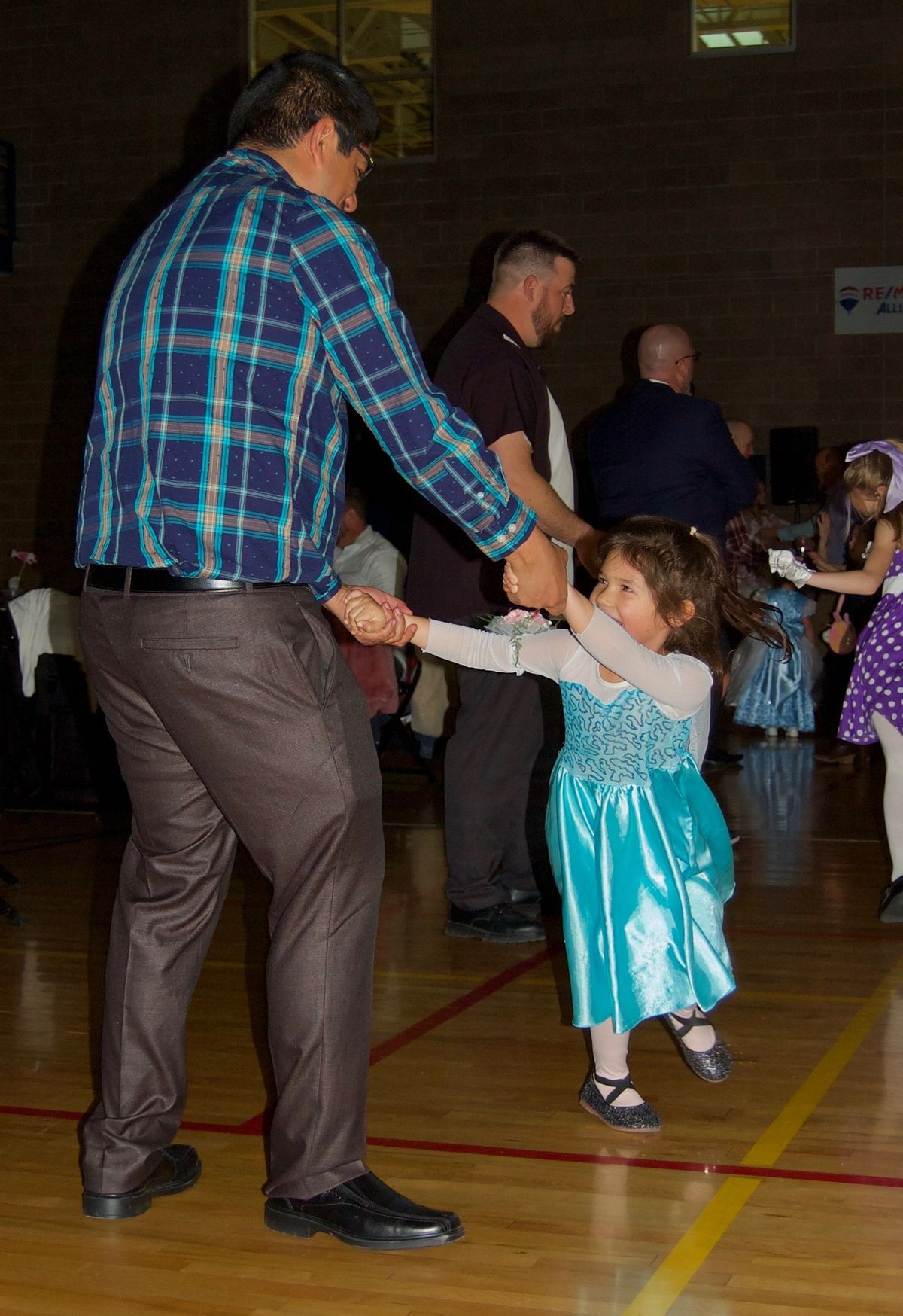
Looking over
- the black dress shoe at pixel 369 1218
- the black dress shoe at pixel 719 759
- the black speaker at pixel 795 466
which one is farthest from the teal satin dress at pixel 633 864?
the black speaker at pixel 795 466

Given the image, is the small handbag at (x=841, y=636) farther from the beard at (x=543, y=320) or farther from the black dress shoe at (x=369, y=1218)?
the black dress shoe at (x=369, y=1218)

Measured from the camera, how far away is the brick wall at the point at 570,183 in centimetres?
1015

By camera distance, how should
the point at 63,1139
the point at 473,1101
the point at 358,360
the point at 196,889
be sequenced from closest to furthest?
the point at 358,360
the point at 196,889
the point at 63,1139
the point at 473,1101

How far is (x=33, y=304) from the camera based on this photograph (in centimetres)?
1146

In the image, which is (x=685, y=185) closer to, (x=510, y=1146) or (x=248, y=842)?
(x=510, y=1146)

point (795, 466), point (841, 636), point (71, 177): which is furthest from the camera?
→ point (71, 177)

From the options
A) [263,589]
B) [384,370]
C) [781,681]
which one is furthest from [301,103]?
[781,681]

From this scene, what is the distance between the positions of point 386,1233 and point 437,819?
166 inches

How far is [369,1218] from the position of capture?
2.03 m

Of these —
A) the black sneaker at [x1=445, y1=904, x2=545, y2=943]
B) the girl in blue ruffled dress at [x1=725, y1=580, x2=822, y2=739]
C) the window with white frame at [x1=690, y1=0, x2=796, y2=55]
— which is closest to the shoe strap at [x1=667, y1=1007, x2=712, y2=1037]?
the black sneaker at [x1=445, y1=904, x2=545, y2=943]

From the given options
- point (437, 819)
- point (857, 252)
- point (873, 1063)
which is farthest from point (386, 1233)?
point (857, 252)

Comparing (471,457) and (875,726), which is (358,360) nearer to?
(471,457)

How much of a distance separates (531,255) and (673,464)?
0.73 m

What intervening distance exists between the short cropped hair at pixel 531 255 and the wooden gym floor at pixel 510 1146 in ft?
6.05
